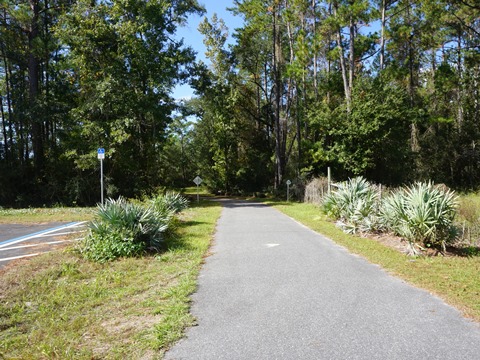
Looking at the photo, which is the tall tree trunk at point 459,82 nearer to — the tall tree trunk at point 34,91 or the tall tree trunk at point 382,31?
the tall tree trunk at point 382,31

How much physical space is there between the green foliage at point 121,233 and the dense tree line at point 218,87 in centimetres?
1434

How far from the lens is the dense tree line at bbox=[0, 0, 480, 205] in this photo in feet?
77.5

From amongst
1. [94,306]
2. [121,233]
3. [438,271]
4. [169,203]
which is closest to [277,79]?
[169,203]

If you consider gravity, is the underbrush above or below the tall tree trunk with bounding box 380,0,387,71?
below

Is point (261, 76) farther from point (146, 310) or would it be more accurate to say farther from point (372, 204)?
point (146, 310)

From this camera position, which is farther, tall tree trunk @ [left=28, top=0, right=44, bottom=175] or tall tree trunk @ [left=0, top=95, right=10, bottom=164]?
tall tree trunk @ [left=0, top=95, right=10, bottom=164]

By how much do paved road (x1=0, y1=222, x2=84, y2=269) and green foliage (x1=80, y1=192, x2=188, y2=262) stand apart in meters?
1.49

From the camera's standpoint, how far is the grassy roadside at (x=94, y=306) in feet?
12.6

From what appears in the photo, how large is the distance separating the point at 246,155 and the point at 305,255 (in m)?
36.7

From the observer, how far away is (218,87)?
30.3 meters

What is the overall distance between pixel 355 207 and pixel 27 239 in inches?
404

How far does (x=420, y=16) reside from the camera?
98.2ft

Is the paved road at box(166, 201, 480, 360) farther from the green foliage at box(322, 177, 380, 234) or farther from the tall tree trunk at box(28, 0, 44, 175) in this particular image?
the tall tree trunk at box(28, 0, 44, 175)

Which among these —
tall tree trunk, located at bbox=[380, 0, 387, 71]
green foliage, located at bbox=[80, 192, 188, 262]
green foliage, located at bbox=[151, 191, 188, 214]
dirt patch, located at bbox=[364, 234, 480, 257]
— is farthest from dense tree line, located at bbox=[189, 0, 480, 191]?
green foliage, located at bbox=[80, 192, 188, 262]
